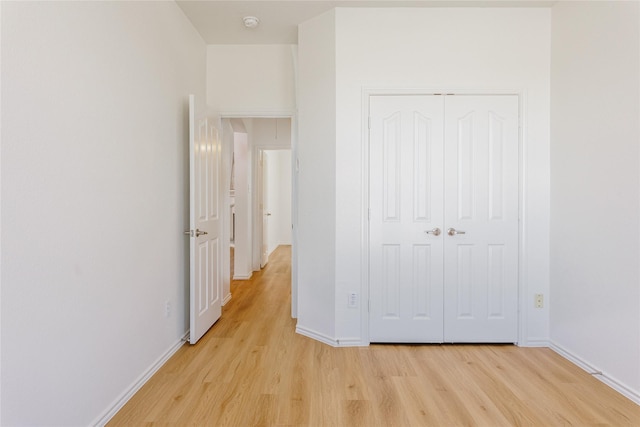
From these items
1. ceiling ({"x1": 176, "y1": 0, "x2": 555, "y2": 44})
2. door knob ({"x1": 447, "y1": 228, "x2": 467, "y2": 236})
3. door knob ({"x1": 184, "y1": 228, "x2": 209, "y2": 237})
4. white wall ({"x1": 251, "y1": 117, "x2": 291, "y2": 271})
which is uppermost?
ceiling ({"x1": 176, "y1": 0, "x2": 555, "y2": 44})

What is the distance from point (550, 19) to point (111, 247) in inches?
141

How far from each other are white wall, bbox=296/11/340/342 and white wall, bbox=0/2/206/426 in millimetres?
1074

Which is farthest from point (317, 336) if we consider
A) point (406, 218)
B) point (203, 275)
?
point (406, 218)

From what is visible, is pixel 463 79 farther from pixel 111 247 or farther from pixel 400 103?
pixel 111 247

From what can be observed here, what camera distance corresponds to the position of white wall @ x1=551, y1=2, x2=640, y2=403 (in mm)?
1968

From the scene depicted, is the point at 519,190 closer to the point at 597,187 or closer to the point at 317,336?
the point at 597,187

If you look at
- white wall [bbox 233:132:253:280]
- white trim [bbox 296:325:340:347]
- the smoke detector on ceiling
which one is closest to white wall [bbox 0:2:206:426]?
the smoke detector on ceiling

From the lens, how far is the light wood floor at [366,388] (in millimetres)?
1759

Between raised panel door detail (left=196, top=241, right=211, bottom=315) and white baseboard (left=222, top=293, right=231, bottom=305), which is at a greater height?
raised panel door detail (left=196, top=241, right=211, bottom=315)

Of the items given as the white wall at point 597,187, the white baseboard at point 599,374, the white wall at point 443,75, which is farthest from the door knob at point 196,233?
the white baseboard at point 599,374

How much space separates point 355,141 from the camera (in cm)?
267

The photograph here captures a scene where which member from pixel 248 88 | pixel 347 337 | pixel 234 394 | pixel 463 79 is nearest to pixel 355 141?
pixel 463 79

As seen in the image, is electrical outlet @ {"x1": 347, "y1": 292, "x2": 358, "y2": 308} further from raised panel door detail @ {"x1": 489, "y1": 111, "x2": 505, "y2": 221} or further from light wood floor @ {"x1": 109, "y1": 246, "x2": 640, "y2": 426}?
raised panel door detail @ {"x1": 489, "y1": 111, "x2": 505, "y2": 221}

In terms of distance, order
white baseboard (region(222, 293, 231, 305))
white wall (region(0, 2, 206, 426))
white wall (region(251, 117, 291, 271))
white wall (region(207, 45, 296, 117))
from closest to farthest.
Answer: white wall (region(0, 2, 206, 426)), white wall (region(207, 45, 296, 117)), white baseboard (region(222, 293, 231, 305)), white wall (region(251, 117, 291, 271))
